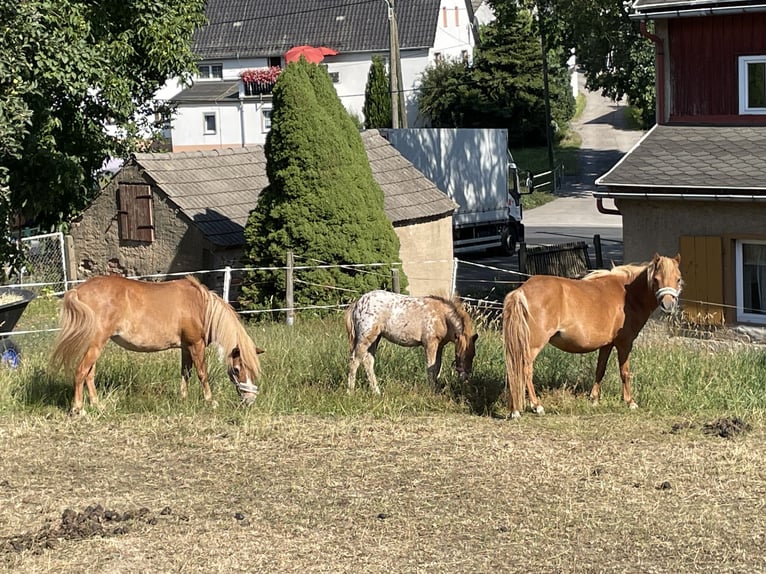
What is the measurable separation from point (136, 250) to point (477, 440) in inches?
556

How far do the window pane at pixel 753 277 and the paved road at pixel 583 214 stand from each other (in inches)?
143

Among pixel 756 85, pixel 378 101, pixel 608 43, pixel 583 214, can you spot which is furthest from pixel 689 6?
pixel 378 101

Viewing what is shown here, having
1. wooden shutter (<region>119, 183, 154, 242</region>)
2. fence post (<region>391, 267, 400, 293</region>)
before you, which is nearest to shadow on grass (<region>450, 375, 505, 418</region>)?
fence post (<region>391, 267, 400, 293</region>)

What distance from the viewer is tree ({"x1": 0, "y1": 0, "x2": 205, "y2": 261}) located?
14.2 meters

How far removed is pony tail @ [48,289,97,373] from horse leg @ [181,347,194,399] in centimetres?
112

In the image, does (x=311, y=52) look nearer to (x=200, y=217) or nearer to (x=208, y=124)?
(x=208, y=124)

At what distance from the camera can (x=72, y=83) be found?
15.6 metres

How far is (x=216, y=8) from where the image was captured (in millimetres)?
64188

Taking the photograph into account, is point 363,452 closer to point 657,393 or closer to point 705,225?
point 657,393

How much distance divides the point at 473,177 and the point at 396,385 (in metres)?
20.6

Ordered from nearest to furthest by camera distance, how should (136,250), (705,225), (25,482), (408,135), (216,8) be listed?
(25,482) < (705,225) < (136,250) < (408,135) < (216,8)

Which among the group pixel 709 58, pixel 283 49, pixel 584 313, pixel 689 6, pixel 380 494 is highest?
pixel 283 49

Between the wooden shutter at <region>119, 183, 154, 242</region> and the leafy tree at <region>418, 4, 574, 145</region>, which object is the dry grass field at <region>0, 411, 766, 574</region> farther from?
the leafy tree at <region>418, 4, 574, 145</region>

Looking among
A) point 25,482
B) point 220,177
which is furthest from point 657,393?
point 220,177
